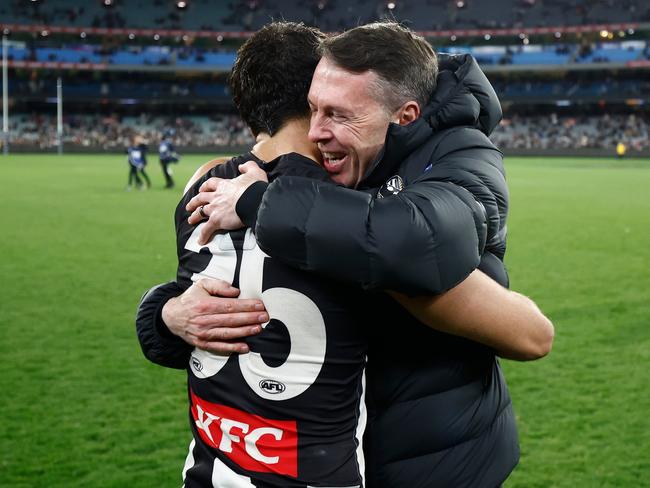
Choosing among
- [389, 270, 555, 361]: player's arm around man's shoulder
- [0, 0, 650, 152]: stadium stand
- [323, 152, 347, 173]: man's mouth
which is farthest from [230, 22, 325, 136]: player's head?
[0, 0, 650, 152]: stadium stand

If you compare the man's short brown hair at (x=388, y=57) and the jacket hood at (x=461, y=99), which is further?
the jacket hood at (x=461, y=99)

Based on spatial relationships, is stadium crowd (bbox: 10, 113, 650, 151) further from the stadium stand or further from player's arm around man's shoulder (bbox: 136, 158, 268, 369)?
player's arm around man's shoulder (bbox: 136, 158, 268, 369)

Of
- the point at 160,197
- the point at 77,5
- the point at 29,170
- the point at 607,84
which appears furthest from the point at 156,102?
the point at 160,197

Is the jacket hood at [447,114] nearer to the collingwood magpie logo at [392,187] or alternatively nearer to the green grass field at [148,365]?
the collingwood magpie logo at [392,187]

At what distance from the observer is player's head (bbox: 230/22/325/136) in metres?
2.21

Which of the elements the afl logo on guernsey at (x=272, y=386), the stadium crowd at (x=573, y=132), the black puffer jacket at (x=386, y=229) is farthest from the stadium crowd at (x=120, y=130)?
the black puffer jacket at (x=386, y=229)

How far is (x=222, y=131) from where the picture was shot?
69.2 metres

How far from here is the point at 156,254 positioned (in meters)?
13.2

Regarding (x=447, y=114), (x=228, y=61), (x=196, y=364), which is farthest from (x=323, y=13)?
(x=196, y=364)

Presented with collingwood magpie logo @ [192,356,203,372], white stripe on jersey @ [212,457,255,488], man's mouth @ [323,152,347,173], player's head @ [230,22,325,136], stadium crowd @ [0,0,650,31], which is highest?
stadium crowd @ [0,0,650,31]

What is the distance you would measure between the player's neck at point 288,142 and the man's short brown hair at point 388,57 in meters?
0.23

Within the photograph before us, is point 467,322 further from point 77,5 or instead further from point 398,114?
point 77,5

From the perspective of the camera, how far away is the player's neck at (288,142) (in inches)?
88.4

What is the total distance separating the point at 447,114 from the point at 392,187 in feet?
0.91
